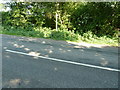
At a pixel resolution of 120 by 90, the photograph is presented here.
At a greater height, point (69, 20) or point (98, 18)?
point (69, 20)

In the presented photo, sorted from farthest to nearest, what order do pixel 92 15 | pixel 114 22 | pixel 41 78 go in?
1. pixel 92 15
2. pixel 114 22
3. pixel 41 78

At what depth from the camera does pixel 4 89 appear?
3203 mm

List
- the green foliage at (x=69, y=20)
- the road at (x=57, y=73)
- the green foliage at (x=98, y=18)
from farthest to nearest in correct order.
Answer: the green foliage at (x=98, y=18), the green foliage at (x=69, y=20), the road at (x=57, y=73)

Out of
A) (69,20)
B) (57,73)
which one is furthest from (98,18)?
(57,73)

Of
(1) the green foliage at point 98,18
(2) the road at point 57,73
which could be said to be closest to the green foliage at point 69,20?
(1) the green foliage at point 98,18

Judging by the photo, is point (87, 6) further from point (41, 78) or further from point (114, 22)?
point (41, 78)

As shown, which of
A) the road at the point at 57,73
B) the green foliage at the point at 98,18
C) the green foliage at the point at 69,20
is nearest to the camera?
the road at the point at 57,73

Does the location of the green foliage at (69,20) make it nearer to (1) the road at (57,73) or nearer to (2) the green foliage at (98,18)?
(2) the green foliage at (98,18)

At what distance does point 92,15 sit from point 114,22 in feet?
9.30

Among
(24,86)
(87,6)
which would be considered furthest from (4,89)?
(87,6)

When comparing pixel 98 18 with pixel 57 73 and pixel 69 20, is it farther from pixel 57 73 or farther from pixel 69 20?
pixel 57 73

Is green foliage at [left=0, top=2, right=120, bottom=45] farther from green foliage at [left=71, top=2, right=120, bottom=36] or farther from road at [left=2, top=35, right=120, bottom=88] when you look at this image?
road at [left=2, top=35, right=120, bottom=88]

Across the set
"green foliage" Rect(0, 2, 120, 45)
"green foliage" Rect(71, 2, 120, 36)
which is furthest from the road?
"green foliage" Rect(71, 2, 120, 36)

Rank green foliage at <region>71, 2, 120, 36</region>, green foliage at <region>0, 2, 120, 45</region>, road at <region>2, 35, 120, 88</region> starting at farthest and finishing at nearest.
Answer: green foliage at <region>71, 2, 120, 36</region> < green foliage at <region>0, 2, 120, 45</region> < road at <region>2, 35, 120, 88</region>
